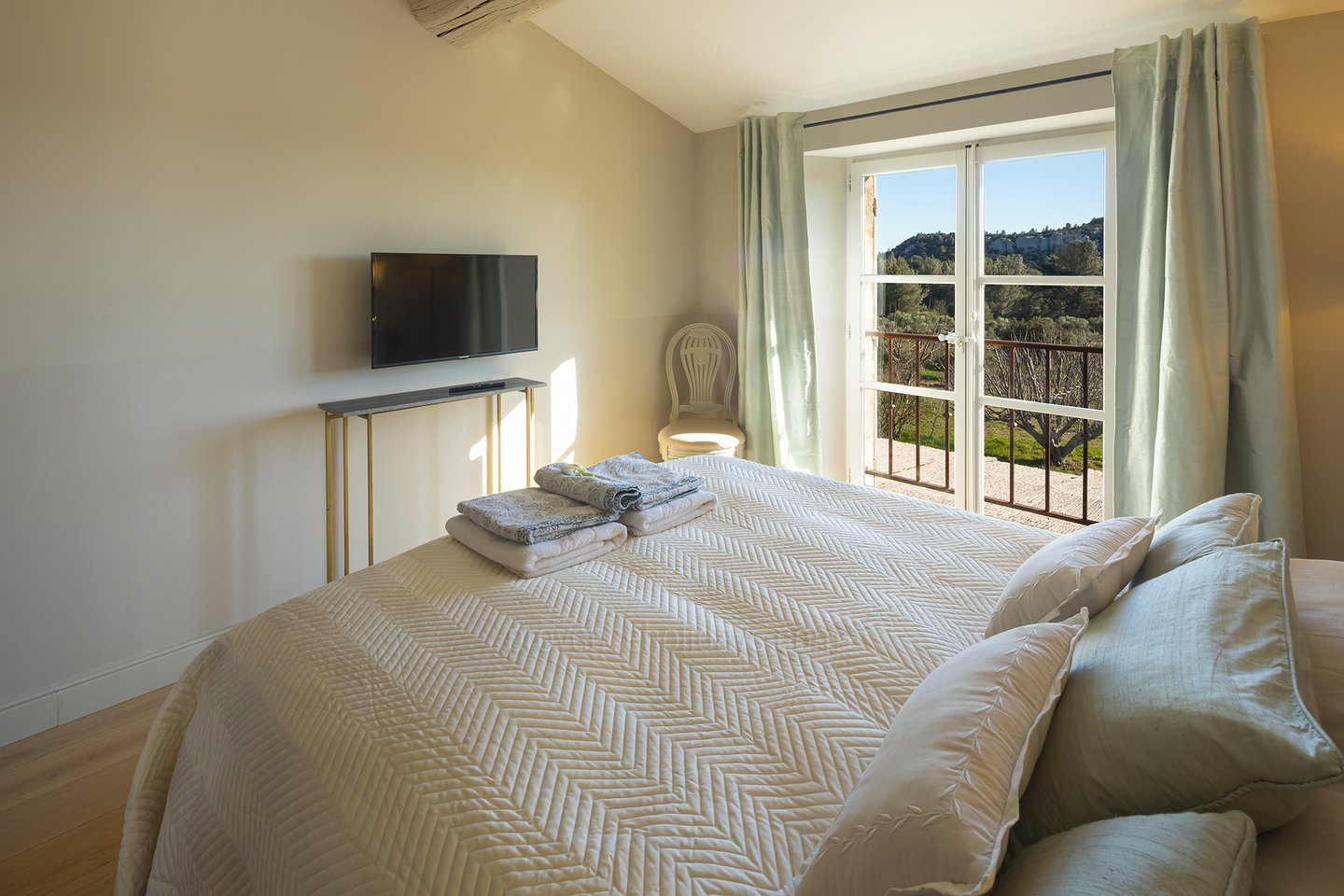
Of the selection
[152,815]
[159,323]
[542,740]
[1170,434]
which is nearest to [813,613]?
[542,740]

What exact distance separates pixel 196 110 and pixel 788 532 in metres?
2.42

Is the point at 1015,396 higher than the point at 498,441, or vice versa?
the point at 1015,396

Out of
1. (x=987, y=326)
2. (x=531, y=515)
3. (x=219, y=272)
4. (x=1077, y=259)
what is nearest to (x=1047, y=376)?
(x=987, y=326)

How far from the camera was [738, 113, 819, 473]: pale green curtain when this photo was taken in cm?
396

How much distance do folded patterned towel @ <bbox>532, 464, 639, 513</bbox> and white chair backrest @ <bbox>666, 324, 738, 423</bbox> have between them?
2133mm

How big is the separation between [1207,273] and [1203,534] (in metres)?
1.66

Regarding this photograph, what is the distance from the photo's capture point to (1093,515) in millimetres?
3719

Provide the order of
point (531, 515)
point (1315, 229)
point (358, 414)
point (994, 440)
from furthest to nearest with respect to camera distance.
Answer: point (994, 440)
point (358, 414)
point (1315, 229)
point (531, 515)

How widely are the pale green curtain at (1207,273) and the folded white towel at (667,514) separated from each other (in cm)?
167

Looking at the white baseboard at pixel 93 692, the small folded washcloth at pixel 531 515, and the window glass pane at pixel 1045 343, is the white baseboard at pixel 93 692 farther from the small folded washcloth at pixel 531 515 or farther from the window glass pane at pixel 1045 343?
the window glass pane at pixel 1045 343

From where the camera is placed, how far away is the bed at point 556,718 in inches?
41.9

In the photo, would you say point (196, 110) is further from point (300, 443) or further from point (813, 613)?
point (813, 613)

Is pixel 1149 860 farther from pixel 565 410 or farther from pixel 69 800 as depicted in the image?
pixel 565 410

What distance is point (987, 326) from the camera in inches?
148
